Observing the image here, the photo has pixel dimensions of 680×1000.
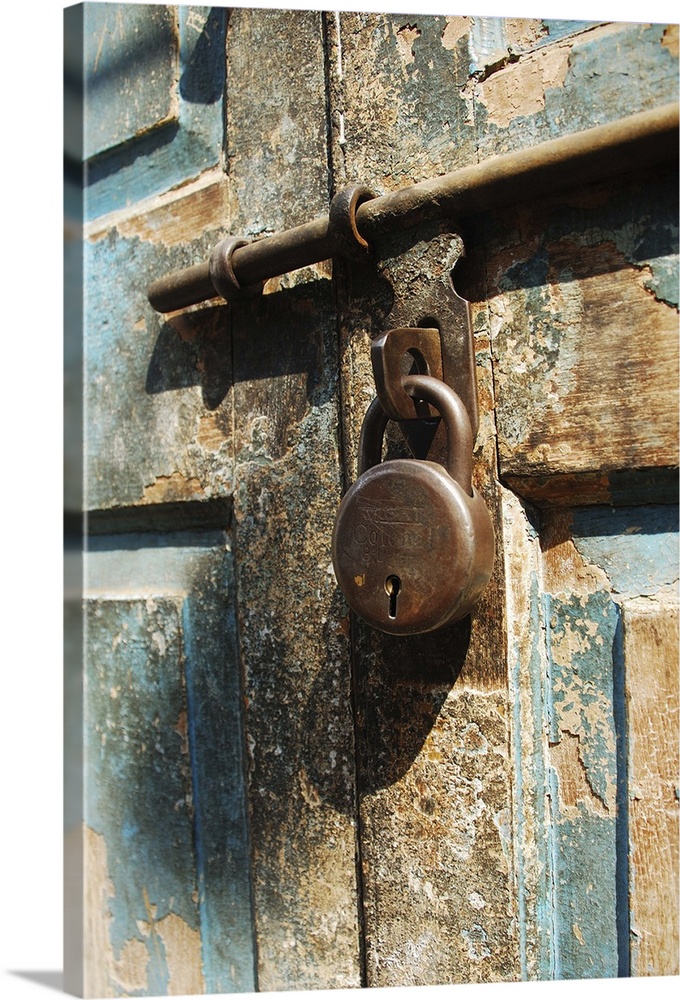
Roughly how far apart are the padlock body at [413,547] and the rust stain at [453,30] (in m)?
0.40

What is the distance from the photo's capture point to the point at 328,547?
0.90 metres

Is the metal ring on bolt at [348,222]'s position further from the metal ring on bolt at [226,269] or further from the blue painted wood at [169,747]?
the blue painted wood at [169,747]

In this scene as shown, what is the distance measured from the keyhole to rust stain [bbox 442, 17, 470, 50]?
49 centimetres

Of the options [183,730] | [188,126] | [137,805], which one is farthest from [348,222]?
[137,805]

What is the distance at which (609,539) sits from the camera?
30.0 inches

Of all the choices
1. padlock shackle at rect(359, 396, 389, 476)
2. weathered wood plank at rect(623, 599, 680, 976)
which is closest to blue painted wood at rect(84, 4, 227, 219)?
padlock shackle at rect(359, 396, 389, 476)

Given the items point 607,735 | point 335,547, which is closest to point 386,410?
point 335,547

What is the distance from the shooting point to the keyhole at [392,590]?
72cm

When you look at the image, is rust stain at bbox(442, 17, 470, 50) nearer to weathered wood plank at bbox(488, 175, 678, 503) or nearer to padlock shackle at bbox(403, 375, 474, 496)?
weathered wood plank at bbox(488, 175, 678, 503)

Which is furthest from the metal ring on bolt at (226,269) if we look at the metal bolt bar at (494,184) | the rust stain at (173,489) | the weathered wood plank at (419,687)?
the rust stain at (173,489)

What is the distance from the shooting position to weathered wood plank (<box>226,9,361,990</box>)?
0.90 meters

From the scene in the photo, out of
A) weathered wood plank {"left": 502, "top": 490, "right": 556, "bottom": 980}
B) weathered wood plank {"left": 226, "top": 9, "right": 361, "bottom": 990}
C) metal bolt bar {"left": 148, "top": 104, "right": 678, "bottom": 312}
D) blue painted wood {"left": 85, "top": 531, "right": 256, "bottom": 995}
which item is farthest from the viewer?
blue painted wood {"left": 85, "top": 531, "right": 256, "bottom": 995}

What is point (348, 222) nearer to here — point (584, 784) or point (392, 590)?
point (392, 590)

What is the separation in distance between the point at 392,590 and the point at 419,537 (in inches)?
2.0
